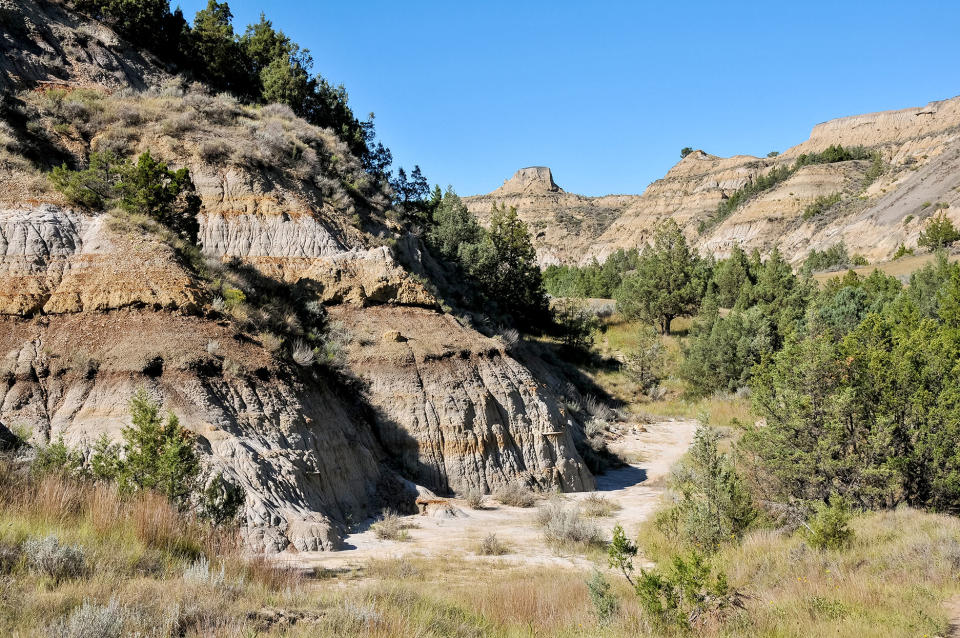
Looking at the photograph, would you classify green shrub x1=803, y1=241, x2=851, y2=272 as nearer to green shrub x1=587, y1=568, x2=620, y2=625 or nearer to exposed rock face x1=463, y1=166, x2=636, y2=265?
exposed rock face x1=463, y1=166, x2=636, y2=265

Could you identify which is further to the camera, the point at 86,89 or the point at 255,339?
the point at 86,89

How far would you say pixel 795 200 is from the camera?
317 ft

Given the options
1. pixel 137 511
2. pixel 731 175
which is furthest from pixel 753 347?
pixel 731 175

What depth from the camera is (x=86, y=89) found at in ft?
70.5

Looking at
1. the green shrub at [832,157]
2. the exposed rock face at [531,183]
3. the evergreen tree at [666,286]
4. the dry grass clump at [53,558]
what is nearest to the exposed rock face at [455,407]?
the dry grass clump at [53,558]

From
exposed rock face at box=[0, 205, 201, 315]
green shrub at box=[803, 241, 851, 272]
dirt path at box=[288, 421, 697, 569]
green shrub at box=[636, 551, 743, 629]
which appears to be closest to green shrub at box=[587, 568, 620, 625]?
green shrub at box=[636, 551, 743, 629]

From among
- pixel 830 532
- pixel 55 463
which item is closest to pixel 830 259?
pixel 830 532

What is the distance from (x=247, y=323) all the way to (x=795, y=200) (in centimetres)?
10196

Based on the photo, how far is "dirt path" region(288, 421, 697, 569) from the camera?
1078 cm

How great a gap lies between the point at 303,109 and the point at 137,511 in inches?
1153

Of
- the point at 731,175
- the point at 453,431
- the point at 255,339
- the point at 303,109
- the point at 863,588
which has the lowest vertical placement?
the point at 863,588

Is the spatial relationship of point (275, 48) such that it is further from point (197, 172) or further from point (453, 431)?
point (453, 431)

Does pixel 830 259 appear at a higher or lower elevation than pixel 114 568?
higher

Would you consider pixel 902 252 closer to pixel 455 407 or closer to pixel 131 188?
pixel 455 407
